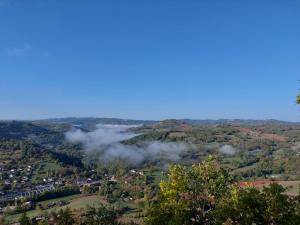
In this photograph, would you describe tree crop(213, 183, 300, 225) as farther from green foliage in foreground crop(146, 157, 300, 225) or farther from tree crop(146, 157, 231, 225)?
tree crop(146, 157, 231, 225)

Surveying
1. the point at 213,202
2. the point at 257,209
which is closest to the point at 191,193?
the point at 213,202

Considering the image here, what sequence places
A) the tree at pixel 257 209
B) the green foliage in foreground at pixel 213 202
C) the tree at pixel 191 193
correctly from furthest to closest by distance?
the tree at pixel 191 193
the green foliage in foreground at pixel 213 202
the tree at pixel 257 209

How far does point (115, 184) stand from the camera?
636 ft

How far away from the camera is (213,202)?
1404 inches

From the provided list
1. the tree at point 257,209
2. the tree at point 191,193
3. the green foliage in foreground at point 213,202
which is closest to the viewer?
the tree at point 257,209

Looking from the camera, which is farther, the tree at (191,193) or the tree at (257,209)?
the tree at (191,193)

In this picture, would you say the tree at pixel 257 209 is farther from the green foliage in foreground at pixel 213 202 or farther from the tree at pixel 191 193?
the tree at pixel 191 193

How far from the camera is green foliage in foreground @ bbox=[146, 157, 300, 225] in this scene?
30734 mm

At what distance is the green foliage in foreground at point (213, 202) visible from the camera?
1210 inches

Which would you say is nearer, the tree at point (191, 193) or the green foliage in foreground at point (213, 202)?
the green foliage in foreground at point (213, 202)

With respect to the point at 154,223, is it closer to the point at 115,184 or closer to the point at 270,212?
the point at 270,212

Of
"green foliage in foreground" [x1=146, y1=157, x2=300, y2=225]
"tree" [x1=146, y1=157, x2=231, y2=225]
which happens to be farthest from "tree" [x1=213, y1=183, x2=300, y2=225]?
"tree" [x1=146, y1=157, x2=231, y2=225]

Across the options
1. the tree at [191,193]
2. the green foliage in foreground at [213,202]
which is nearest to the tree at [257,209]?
the green foliage in foreground at [213,202]

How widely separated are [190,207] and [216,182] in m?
3.13
